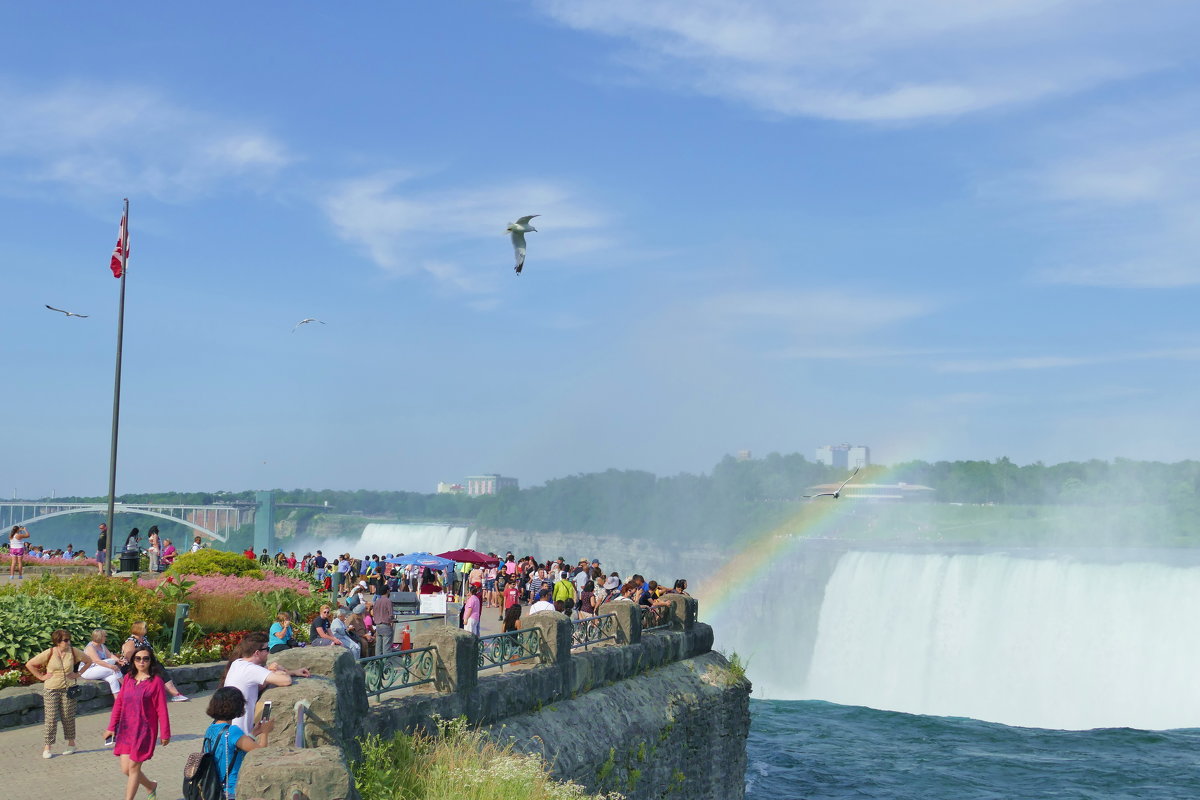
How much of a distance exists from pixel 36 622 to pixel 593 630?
8.03m

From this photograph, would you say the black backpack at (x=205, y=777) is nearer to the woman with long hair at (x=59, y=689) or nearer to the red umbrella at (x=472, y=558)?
the woman with long hair at (x=59, y=689)

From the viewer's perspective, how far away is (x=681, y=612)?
19938mm

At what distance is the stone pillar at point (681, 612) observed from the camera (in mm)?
19922

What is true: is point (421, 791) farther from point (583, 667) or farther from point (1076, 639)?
point (1076, 639)

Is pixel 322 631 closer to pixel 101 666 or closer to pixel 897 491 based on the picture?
pixel 101 666

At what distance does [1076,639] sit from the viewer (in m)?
38.6

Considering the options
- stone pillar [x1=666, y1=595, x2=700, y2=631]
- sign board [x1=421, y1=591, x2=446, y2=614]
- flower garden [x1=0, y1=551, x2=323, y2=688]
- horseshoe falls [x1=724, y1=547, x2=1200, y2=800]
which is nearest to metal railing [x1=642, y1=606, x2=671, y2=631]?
stone pillar [x1=666, y1=595, x2=700, y2=631]

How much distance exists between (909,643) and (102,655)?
3641 cm

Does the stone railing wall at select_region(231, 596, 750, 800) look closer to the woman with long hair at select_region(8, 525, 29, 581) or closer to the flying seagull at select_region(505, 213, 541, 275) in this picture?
the flying seagull at select_region(505, 213, 541, 275)

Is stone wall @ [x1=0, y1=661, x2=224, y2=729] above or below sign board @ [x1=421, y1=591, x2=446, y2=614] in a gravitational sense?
below

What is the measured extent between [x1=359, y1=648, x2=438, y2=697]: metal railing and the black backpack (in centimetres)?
246

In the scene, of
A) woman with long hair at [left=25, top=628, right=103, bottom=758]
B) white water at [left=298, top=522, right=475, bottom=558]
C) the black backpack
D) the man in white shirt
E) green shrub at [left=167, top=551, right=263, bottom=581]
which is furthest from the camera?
white water at [left=298, top=522, right=475, bottom=558]

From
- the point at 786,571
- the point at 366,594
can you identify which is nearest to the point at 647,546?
the point at 786,571

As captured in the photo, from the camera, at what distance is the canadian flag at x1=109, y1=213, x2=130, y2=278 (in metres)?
23.4
